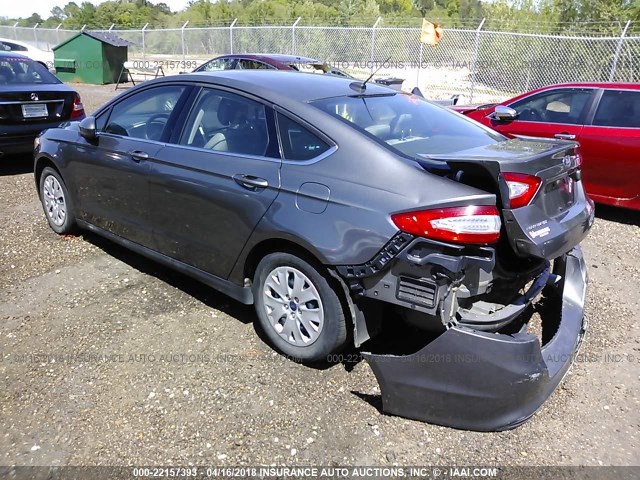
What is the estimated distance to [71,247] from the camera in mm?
5020

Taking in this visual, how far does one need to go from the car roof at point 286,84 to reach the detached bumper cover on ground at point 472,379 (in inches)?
66.0

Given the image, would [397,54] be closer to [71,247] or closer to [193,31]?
[193,31]

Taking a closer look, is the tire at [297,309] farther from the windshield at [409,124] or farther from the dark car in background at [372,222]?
the windshield at [409,124]

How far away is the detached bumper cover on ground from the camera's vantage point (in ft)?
8.29

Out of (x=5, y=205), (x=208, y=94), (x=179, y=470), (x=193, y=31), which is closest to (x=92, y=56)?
(x=193, y=31)

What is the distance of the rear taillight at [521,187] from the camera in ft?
8.60

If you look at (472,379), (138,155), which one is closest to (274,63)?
(138,155)

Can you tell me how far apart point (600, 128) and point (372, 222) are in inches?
183

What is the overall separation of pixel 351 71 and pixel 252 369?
58.1ft

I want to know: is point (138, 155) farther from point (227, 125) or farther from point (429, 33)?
point (429, 33)

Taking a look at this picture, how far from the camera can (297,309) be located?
3184 millimetres

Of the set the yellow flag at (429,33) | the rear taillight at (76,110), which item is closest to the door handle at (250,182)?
the rear taillight at (76,110)

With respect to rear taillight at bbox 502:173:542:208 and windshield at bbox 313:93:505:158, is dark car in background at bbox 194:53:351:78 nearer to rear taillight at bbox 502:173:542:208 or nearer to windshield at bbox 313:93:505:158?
windshield at bbox 313:93:505:158

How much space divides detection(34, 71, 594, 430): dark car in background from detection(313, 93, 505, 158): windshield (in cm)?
2
